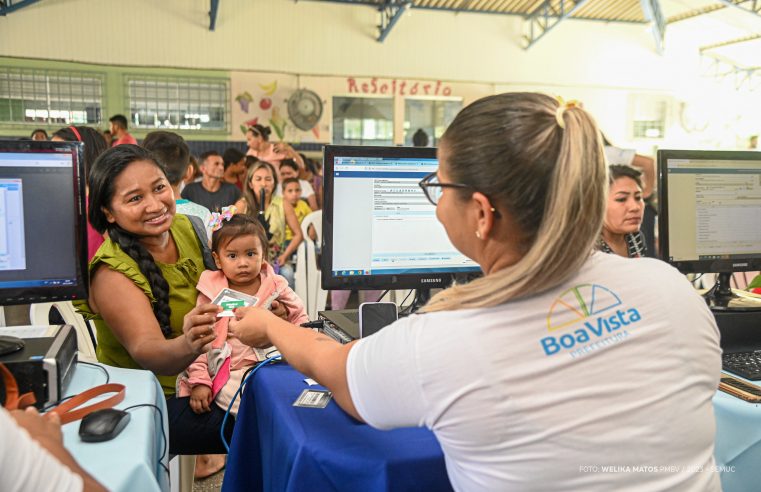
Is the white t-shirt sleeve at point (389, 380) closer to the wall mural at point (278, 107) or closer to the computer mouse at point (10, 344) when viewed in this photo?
the computer mouse at point (10, 344)

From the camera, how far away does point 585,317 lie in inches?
34.5

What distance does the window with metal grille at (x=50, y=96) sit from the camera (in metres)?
9.06

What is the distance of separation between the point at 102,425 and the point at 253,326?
35 centimetres

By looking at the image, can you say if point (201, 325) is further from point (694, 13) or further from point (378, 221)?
point (694, 13)

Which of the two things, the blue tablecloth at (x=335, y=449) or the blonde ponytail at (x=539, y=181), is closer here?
the blonde ponytail at (x=539, y=181)

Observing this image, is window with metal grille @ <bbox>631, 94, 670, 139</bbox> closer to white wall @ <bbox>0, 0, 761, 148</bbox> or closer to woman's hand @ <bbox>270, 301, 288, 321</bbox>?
white wall @ <bbox>0, 0, 761, 148</bbox>

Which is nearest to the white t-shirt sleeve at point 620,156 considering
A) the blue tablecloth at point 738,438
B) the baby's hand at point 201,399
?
the blue tablecloth at point 738,438

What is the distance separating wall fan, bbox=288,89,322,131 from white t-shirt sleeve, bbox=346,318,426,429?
9.70m

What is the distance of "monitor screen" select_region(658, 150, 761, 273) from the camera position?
1994 millimetres

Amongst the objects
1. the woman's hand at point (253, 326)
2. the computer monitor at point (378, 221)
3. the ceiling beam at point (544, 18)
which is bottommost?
the woman's hand at point (253, 326)

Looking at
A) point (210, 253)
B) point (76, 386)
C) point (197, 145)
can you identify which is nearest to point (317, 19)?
point (197, 145)

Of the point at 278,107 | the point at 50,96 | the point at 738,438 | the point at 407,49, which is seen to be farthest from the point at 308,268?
the point at 407,49

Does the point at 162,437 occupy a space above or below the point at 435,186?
below

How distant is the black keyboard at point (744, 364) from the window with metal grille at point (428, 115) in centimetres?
957
